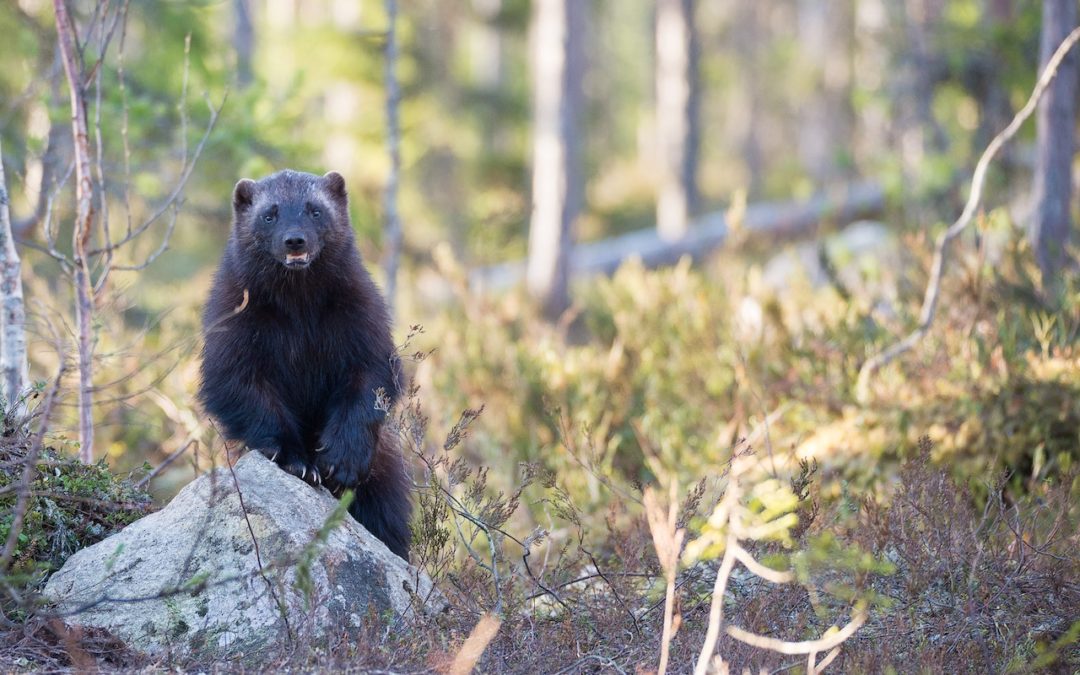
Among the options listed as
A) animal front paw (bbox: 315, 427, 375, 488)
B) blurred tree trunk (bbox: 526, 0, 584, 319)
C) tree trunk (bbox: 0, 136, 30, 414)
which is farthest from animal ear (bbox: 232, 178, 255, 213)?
blurred tree trunk (bbox: 526, 0, 584, 319)

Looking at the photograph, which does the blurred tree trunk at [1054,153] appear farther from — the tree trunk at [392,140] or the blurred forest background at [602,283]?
the tree trunk at [392,140]

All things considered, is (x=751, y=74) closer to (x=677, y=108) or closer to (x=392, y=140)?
(x=677, y=108)

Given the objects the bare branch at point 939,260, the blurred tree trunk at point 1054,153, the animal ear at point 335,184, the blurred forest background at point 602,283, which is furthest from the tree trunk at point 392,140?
the blurred tree trunk at point 1054,153

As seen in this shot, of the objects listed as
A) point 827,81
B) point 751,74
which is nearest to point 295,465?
point 827,81

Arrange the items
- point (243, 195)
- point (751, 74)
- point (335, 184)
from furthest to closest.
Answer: point (751, 74) < point (335, 184) < point (243, 195)

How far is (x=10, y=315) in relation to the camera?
4.78m

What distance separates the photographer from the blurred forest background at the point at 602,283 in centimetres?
→ 592

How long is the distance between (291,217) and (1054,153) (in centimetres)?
585

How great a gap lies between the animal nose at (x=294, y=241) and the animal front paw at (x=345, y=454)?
2.69 feet

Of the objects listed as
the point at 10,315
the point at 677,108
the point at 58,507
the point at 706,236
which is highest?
the point at 677,108

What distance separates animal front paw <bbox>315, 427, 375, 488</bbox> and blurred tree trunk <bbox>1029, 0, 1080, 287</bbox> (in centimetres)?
552

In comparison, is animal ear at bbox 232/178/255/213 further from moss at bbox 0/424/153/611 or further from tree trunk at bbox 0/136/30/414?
moss at bbox 0/424/153/611

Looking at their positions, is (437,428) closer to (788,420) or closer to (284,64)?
(788,420)

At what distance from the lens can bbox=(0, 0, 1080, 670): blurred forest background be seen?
5922 mm
